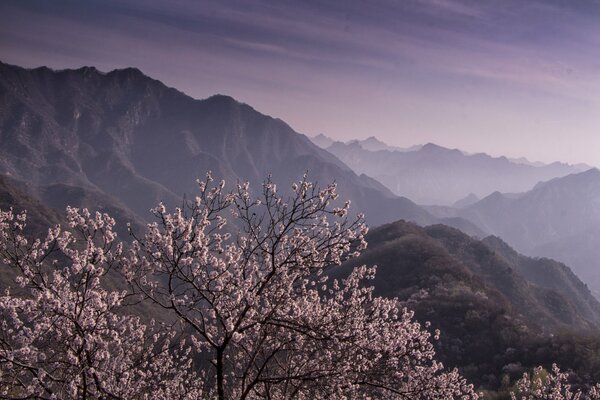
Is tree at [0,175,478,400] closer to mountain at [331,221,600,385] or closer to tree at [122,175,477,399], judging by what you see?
tree at [122,175,477,399]

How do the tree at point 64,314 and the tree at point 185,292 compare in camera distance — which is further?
the tree at point 185,292

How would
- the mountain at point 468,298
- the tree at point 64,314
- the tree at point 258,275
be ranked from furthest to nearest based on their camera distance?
the mountain at point 468,298 → the tree at point 258,275 → the tree at point 64,314

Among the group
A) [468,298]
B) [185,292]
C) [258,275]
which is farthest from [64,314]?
[468,298]

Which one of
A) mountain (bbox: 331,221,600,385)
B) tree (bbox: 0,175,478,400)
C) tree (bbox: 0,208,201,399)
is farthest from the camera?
mountain (bbox: 331,221,600,385)

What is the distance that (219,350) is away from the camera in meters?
9.61

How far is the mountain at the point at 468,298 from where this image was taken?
73.4 meters

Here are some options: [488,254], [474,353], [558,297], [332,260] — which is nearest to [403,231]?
[488,254]

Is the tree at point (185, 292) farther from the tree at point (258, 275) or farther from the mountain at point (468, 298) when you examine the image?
the mountain at point (468, 298)

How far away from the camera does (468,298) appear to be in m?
93.9

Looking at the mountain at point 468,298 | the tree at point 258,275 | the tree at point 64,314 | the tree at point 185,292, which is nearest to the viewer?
the tree at point 64,314

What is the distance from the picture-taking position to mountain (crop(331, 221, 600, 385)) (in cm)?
7341

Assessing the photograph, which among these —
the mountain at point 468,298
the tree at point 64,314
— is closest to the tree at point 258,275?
the tree at point 64,314

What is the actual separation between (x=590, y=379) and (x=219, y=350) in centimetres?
5925

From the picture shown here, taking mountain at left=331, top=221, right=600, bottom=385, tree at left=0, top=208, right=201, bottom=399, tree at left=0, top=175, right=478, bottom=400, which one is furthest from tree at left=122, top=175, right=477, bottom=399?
mountain at left=331, top=221, right=600, bottom=385
